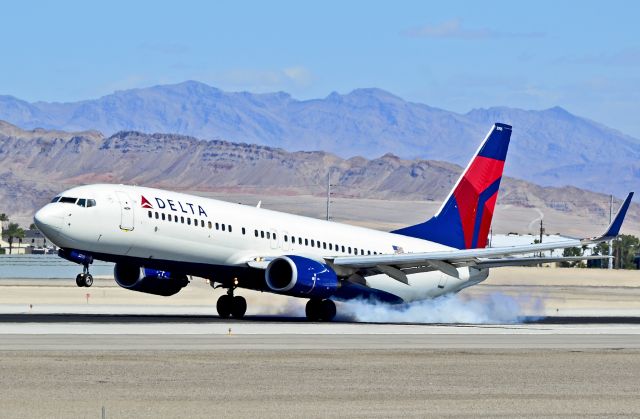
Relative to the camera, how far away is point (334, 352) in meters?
35.4

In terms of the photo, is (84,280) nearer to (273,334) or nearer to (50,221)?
(50,221)

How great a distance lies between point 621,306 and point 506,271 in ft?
164

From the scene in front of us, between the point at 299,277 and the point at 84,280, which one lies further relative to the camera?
the point at 299,277

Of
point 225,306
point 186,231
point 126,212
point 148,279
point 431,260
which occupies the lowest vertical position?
point 225,306

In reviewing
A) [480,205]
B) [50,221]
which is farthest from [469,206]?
[50,221]

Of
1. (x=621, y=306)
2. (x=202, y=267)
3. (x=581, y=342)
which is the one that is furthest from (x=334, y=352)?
(x=621, y=306)

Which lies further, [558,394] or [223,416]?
[558,394]

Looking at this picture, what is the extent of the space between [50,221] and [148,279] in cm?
592

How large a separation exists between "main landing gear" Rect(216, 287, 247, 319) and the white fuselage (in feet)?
7.87

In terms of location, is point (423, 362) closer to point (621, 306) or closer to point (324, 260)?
point (324, 260)

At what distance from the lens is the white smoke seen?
5634cm

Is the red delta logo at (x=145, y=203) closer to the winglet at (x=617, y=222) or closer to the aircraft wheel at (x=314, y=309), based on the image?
the aircraft wheel at (x=314, y=309)

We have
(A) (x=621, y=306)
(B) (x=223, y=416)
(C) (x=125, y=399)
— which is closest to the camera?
(B) (x=223, y=416)

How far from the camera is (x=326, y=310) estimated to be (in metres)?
52.4
